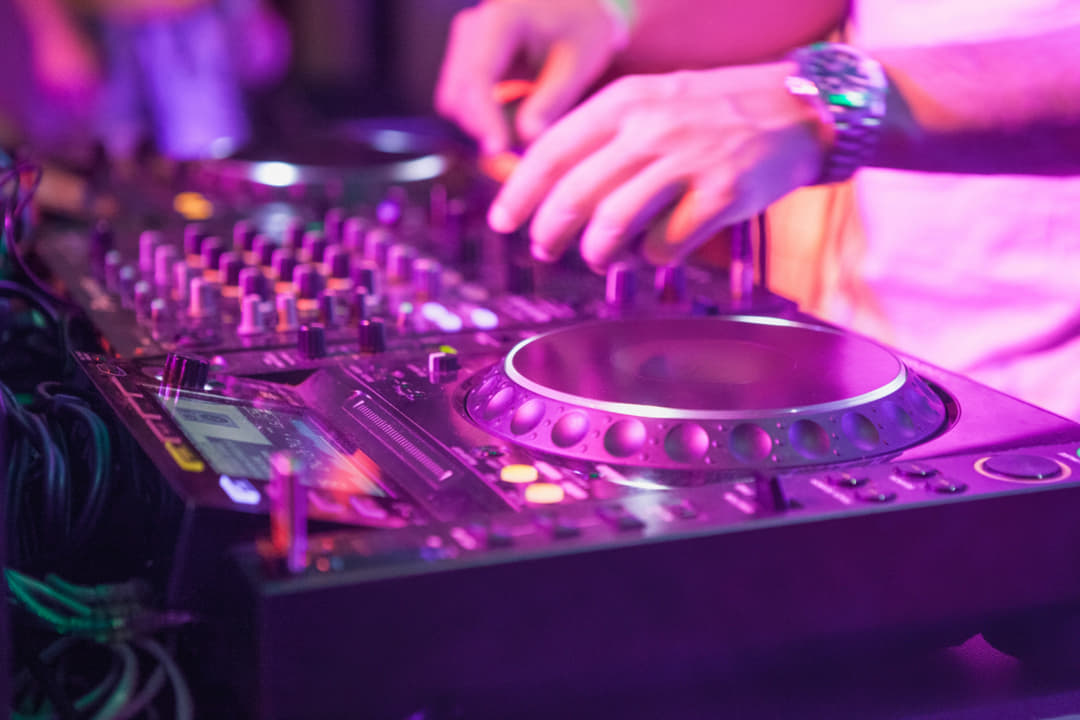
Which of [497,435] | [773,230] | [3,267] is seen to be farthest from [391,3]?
[497,435]

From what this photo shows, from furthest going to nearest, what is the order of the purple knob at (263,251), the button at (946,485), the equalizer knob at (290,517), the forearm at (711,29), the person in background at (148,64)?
the person in background at (148,64) → the forearm at (711,29) → the purple knob at (263,251) → the button at (946,485) → the equalizer knob at (290,517)

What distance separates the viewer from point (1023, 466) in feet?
2.28

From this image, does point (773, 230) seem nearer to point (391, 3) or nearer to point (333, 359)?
point (333, 359)

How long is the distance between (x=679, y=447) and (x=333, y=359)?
34 centimetres

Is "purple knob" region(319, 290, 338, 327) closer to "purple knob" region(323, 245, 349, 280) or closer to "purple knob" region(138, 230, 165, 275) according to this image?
"purple knob" region(323, 245, 349, 280)

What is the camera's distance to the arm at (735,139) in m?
0.90

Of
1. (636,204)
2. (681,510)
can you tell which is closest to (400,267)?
(636,204)

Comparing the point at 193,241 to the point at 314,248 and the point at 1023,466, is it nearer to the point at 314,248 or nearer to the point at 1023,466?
the point at 314,248

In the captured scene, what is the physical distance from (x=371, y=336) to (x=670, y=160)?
28 centimetres

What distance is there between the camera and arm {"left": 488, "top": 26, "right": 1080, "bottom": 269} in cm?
90

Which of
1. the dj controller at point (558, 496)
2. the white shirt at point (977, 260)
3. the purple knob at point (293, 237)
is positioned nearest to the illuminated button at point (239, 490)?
the dj controller at point (558, 496)

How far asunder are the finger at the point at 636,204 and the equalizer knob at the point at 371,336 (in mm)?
191

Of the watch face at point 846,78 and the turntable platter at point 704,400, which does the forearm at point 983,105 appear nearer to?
the watch face at point 846,78

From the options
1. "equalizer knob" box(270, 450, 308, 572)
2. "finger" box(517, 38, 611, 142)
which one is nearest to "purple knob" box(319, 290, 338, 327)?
"finger" box(517, 38, 611, 142)
